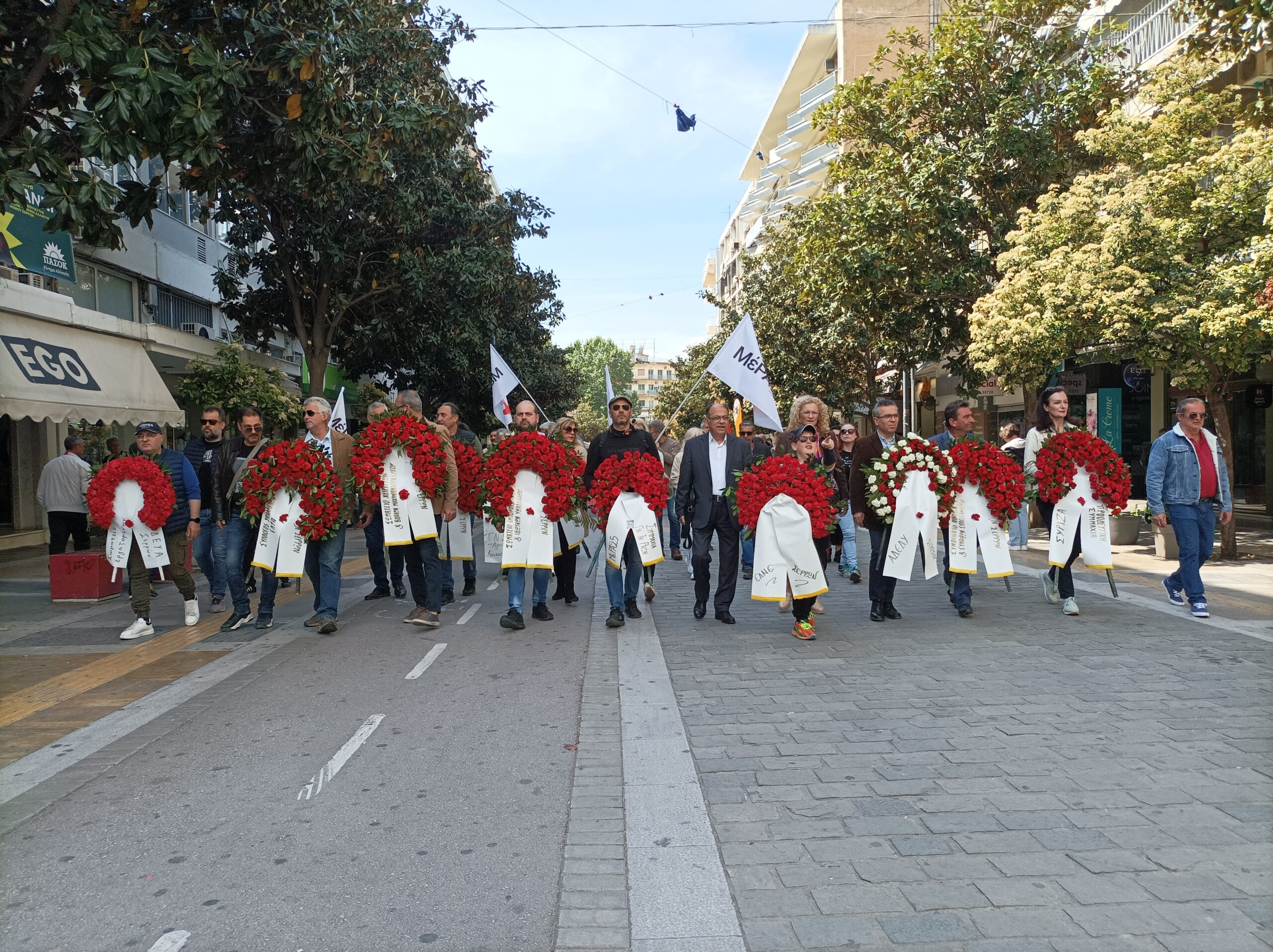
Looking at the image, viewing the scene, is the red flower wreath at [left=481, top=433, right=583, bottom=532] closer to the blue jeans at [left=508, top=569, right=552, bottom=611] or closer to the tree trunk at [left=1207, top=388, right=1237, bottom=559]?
the blue jeans at [left=508, top=569, right=552, bottom=611]

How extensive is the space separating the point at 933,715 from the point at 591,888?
2797 millimetres

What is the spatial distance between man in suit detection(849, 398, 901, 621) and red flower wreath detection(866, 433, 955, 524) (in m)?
0.14

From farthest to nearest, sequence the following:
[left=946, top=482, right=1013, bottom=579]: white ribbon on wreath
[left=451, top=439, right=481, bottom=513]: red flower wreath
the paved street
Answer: [left=451, top=439, right=481, bottom=513]: red flower wreath, [left=946, top=482, right=1013, bottom=579]: white ribbon on wreath, the paved street

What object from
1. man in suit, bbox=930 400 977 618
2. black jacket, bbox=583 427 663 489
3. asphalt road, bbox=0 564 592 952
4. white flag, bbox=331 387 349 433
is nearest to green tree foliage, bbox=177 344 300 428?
white flag, bbox=331 387 349 433

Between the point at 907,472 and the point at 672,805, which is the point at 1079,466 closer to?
the point at 907,472

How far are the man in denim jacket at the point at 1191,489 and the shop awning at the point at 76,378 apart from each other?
14449 millimetres

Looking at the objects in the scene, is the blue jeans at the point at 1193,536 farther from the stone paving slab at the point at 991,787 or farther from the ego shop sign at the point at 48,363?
the ego shop sign at the point at 48,363

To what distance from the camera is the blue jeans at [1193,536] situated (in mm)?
8539

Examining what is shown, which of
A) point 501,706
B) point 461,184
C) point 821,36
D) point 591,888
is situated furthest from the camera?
point 821,36

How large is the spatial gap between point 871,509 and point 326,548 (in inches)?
200

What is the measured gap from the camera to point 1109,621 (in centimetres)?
841

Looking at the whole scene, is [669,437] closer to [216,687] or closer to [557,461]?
[557,461]

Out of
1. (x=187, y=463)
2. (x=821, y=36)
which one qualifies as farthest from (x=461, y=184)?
(x=821, y=36)

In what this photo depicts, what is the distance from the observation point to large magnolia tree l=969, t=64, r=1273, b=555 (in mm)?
12516
